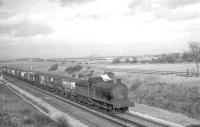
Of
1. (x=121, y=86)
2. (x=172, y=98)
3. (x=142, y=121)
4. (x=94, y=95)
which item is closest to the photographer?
(x=142, y=121)

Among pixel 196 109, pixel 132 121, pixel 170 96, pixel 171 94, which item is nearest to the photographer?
pixel 132 121

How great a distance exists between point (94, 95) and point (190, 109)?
30.6 ft

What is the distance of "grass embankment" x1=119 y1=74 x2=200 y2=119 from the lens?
22609 millimetres

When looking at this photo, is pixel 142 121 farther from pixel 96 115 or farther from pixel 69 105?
pixel 69 105

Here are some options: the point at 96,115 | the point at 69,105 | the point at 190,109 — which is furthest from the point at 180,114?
the point at 69,105

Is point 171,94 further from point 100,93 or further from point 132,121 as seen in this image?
point 132,121

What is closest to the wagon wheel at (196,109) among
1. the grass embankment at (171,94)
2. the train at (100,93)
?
the grass embankment at (171,94)

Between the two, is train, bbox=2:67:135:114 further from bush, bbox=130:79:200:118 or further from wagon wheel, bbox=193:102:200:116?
wagon wheel, bbox=193:102:200:116

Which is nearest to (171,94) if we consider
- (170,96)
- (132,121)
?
(170,96)

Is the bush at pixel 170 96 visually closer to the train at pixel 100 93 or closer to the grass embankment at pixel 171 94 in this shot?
the grass embankment at pixel 171 94

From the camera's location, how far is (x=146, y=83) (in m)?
33.5

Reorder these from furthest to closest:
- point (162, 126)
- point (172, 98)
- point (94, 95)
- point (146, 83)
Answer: point (146, 83), point (172, 98), point (94, 95), point (162, 126)

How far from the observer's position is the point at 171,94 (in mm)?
26688

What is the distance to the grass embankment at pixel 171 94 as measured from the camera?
22.6m
